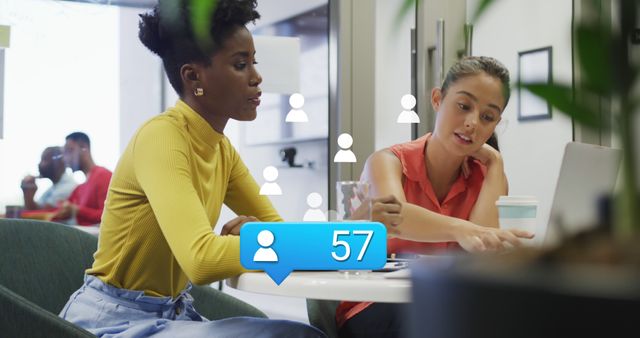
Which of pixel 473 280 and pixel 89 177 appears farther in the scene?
pixel 89 177

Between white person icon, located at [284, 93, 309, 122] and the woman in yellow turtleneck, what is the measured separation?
58.7 inches

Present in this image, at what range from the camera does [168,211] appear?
4.93 feet

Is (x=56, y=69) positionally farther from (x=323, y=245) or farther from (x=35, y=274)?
(x=323, y=245)

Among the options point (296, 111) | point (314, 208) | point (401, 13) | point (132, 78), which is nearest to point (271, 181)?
point (314, 208)

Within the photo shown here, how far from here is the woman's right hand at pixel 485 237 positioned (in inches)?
59.7

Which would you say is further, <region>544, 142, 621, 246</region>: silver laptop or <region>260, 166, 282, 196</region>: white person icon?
<region>260, 166, 282, 196</region>: white person icon

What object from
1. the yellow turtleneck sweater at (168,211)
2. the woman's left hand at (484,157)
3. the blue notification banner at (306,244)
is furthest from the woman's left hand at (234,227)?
the woman's left hand at (484,157)

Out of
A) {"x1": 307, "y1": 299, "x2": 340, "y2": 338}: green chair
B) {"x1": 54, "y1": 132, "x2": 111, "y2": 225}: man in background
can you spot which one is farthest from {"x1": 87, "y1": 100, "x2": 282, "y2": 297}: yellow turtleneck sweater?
{"x1": 54, "y1": 132, "x2": 111, "y2": 225}: man in background

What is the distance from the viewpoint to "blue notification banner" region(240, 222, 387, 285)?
133 centimetres

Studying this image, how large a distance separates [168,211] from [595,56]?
4.37ft

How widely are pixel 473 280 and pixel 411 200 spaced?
77.7 inches

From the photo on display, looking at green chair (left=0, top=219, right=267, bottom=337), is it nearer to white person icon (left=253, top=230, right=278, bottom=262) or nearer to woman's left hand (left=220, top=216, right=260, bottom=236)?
woman's left hand (left=220, top=216, right=260, bottom=236)

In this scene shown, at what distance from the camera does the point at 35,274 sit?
6.10 ft

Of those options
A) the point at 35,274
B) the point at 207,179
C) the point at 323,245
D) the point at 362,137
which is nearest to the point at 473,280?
the point at 323,245
